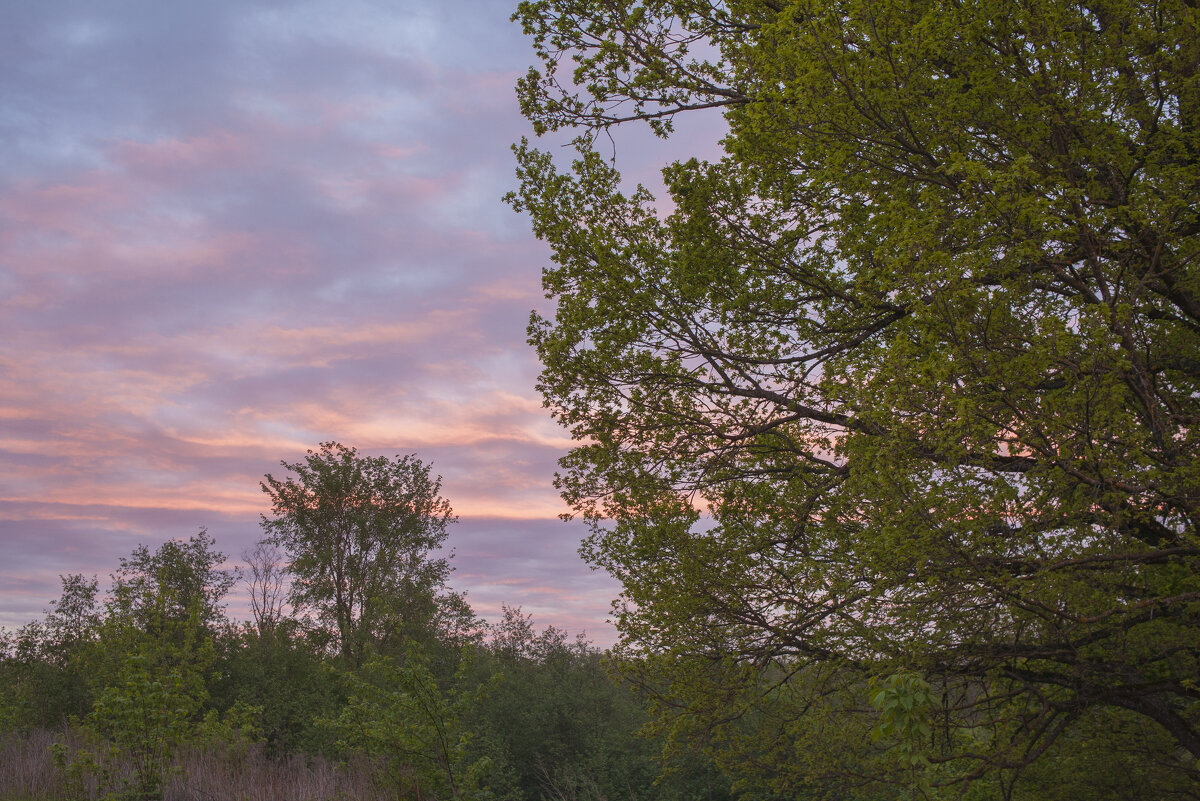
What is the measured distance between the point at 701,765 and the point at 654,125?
2119 centimetres

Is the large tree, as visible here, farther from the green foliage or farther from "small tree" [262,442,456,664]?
"small tree" [262,442,456,664]

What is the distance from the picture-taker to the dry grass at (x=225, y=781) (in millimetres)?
11367

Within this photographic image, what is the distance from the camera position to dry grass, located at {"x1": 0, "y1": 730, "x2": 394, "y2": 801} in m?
11.4

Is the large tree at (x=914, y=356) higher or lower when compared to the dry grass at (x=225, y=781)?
higher

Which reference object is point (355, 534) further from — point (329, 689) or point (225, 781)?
point (225, 781)

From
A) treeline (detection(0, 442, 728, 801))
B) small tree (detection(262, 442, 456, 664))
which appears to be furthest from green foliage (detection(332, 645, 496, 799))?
small tree (detection(262, 442, 456, 664))

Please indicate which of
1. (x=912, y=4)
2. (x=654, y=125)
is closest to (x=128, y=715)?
(x=654, y=125)

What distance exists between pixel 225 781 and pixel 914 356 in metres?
12.0

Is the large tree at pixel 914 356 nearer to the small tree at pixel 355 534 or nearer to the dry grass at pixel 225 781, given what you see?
the dry grass at pixel 225 781

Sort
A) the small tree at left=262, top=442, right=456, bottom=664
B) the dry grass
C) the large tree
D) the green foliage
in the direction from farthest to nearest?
the small tree at left=262, top=442, right=456, bottom=664, the dry grass, the green foliage, the large tree

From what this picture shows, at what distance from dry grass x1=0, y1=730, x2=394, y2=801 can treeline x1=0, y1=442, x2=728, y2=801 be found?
0.06 m

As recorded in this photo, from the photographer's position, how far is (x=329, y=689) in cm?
2806

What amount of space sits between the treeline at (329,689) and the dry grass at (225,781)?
64 mm


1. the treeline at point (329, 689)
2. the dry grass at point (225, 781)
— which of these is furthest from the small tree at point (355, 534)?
the dry grass at point (225, 781)
